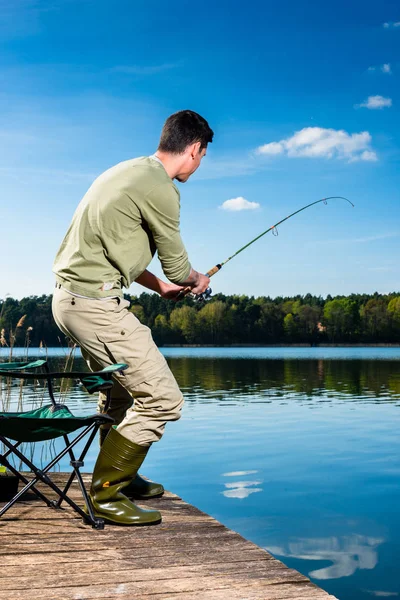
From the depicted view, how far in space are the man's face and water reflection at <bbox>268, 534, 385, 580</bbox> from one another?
3.86 metres

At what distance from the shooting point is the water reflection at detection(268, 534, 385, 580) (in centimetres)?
595

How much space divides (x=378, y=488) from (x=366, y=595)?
3.47m

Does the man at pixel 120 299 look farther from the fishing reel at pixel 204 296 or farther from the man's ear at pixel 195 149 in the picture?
the fishing reel at pixel 204 296

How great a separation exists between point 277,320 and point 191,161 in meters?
107

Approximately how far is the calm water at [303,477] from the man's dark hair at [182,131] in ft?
12.9

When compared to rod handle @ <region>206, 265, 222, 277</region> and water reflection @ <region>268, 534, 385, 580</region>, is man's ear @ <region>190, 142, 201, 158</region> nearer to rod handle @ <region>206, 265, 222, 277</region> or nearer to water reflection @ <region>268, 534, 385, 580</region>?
rod handle @ <region>206, 265, 222, 277</region>

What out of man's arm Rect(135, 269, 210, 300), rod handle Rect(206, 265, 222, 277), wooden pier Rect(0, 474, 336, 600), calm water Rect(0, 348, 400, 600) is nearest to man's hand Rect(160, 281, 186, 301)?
man's arm Rect(135, 269, 210, 300)

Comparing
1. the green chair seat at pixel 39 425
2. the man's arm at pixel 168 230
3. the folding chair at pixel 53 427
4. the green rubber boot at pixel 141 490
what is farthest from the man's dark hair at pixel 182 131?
the green rubber boot at pixel 141 490

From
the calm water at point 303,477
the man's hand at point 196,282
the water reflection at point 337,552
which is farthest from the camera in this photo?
the calm water at point 303,477

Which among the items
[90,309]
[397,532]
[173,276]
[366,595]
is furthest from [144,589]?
[397,532]

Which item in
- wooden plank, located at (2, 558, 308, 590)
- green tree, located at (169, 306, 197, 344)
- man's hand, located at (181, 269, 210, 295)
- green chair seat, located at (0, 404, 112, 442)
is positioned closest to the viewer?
wooden plank, located at (2, 558, 308, 590)

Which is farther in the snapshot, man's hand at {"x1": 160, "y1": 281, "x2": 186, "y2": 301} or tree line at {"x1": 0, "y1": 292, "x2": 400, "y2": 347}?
tree line at {"x1": 0, "y1": 292, "x2": 400, "y2": 347}

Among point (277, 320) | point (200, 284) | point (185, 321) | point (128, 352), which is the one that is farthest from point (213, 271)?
point (277, 320)

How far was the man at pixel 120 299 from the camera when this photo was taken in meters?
3.40
